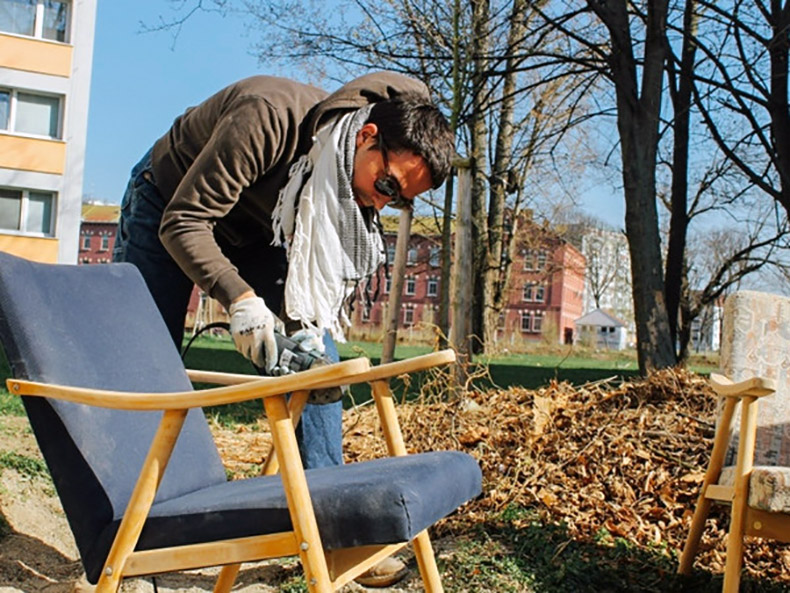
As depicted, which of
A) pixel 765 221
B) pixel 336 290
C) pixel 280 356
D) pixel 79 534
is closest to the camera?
pixel 79 534

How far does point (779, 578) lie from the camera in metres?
3.62

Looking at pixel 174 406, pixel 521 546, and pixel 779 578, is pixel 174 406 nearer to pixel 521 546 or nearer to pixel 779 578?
pixel 521 546

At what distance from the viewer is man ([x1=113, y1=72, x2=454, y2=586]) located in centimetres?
252

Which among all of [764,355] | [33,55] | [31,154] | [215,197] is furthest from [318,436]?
[33,55]

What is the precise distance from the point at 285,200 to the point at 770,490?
1.72 meters

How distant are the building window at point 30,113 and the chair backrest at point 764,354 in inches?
1022

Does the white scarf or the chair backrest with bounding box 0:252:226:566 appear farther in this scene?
the white scarf

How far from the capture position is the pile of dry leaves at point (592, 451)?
3.91 m

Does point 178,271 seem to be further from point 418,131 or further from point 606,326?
point 606,326

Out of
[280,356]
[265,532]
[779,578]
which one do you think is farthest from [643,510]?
[265,532]

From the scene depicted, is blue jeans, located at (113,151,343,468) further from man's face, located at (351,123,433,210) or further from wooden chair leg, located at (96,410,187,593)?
wooden chair leg, located at (96,410,187,593)

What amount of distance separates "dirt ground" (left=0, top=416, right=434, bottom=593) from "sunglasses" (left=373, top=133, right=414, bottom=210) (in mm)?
1370

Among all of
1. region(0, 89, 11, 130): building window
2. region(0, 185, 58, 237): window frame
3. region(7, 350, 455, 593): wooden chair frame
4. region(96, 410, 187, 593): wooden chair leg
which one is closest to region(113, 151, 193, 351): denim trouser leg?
region(7, 350, 455, 593): wooden chair frame

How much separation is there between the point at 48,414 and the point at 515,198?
20685 millimetres
